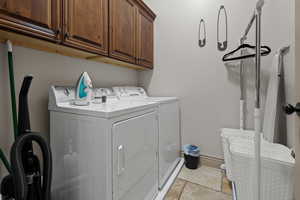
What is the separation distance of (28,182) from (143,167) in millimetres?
738

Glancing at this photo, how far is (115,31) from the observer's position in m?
1.54

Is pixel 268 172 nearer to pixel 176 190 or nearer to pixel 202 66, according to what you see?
pixel 176 190

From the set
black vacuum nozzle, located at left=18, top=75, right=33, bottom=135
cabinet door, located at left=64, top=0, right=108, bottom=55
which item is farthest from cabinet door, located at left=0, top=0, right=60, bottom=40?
black vacuum nozzle, located at left=18, top=75, right=33, bottom=135

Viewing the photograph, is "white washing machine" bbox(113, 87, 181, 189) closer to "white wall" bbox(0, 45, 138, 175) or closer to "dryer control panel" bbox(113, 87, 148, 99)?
"dryer control panel" bbox(113, 87, 148, 99)

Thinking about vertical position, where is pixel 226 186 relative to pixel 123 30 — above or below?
below

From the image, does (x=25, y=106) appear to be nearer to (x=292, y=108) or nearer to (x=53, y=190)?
(x=53, y=190)

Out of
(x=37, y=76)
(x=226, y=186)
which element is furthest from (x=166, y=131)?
(x=37, y=76)

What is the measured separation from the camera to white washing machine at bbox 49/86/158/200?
85 cm

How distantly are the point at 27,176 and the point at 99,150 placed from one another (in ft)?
1.29

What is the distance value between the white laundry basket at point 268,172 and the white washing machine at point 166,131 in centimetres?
68

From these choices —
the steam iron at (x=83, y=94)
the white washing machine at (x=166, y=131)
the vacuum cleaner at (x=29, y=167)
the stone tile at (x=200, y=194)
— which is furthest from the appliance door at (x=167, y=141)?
the vacuum cleaner at (x=29, y=167)

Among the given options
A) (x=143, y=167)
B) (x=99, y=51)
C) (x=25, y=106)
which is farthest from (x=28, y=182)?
(x=99, y=51)

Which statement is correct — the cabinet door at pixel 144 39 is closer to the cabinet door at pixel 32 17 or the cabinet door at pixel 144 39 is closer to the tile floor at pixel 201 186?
the cabinet door at pixel 32 17

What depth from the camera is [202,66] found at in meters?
2.09
